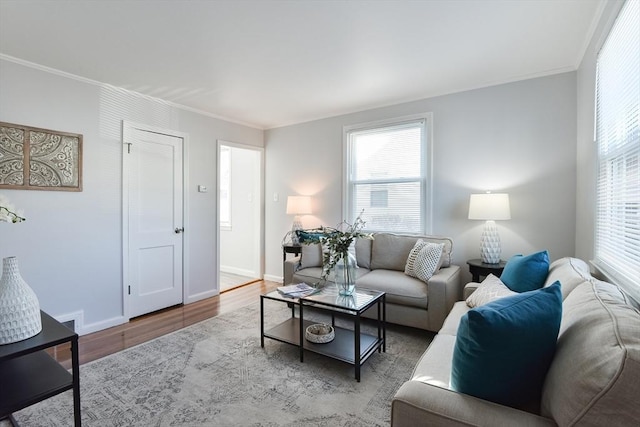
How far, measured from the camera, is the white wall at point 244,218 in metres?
5.06

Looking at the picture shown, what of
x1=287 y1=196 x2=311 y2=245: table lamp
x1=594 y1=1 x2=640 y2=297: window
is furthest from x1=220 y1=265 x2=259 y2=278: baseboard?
x1=594 y1=1 x2=640 y2=297: window

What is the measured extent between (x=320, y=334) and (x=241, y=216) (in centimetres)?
345

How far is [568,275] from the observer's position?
1708mm

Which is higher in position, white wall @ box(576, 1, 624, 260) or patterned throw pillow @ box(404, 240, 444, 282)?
white wall @ box(576, 1, 624, 260)

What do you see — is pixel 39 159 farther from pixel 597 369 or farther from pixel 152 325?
pixel 597 369

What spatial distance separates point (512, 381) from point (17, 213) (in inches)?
84.0

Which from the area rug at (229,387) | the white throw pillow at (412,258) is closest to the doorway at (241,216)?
the area rug at (229,387)

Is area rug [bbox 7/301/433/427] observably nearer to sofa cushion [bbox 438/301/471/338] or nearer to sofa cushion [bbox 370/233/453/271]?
sofa cushion [bbox 438/301/471/338]

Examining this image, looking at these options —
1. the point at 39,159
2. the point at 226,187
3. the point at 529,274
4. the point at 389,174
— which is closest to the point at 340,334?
the point at 529,274

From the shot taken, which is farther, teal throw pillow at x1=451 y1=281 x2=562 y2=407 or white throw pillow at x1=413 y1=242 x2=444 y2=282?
white throw pillow at x1=413 y1=242 x2=444 y2=282

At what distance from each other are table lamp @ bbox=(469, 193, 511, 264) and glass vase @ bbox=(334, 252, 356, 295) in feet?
4.58

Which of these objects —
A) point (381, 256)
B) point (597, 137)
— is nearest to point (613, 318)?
point (597, 137)

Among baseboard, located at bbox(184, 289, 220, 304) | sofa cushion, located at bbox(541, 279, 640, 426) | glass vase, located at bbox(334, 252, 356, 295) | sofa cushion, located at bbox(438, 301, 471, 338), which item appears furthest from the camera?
baseboard, located at bbox(184, 289, 220, 304)

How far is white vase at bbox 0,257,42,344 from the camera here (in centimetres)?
133
